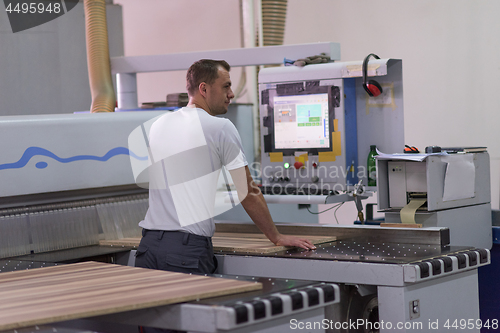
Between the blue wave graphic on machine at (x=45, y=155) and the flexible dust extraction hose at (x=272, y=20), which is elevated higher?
the flexible dust extraction hose at (x=272, y=20)

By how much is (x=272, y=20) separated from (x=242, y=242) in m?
2.47

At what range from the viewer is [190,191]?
240cm

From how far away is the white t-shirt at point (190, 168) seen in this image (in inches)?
94.3

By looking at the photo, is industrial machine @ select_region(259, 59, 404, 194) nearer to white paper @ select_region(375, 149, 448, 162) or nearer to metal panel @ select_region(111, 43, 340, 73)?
metal panel @ select_region(111, 43, 340, 73)

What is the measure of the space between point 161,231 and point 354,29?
3.45 meters

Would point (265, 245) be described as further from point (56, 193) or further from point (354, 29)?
point (354, 29)

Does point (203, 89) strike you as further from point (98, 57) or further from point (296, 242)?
point (98, 57)

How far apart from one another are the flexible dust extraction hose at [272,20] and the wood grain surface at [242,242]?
216 centimetres

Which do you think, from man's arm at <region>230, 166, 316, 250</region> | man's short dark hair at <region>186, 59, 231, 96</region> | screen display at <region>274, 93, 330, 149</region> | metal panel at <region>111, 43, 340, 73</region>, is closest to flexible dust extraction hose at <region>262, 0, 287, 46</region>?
metal panel at <region>111, 43, 340, 73</region>

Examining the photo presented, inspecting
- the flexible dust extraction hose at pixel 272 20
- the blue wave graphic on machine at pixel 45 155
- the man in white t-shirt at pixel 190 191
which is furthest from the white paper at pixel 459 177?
the flexible dust extraction hose at pixel 272 20

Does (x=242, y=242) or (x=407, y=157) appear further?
(x=242, y=242)

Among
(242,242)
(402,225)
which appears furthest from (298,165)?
(402,225)

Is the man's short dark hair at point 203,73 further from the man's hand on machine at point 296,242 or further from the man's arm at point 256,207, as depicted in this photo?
the man's hand on machine at point 296,242

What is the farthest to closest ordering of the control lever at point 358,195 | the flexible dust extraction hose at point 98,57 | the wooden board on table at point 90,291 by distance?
the flexible dust extraction hose at point 98,57 → the control lever at point 358,195 → the wooden board on table at point 90,291
